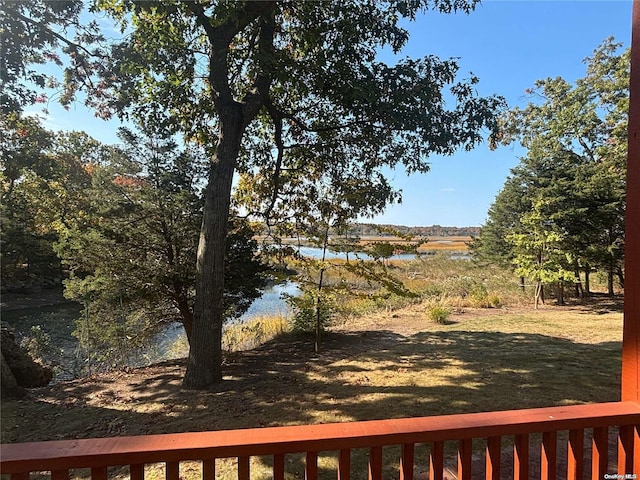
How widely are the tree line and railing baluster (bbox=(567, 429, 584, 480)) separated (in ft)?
25.2

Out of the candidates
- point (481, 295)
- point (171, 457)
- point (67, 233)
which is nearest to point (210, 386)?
point (67, 233)

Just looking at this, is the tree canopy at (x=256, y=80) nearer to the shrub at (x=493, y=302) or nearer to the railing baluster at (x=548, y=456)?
the railing baluster at (x=548, y=456)

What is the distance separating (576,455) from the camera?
48.6 inches

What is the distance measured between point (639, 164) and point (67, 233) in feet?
19.6

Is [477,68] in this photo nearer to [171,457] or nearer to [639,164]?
[639,164]

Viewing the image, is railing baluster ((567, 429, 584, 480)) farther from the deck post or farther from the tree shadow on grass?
the tree shadow on grass

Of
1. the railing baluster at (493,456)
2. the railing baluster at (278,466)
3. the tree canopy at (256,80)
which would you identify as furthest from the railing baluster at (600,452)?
the tree canopy at (256,80)

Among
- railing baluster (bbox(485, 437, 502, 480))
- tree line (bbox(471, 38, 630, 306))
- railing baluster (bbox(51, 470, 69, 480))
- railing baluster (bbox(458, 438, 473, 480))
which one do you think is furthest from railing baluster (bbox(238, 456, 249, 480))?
tree line (bbox(471, 38, 630, 306))

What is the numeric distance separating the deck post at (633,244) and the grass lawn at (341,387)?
164cm

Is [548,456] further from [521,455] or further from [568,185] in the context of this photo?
[568,185]

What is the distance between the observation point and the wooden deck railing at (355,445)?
94cm

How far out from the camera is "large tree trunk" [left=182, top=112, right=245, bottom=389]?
3.98 m

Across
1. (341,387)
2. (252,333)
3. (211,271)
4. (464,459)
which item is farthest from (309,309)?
(464,459)

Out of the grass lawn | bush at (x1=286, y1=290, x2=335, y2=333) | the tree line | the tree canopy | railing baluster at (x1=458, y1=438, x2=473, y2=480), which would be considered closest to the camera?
railing baluster at (x1=458, y1=438, x2=473, y2=480)
